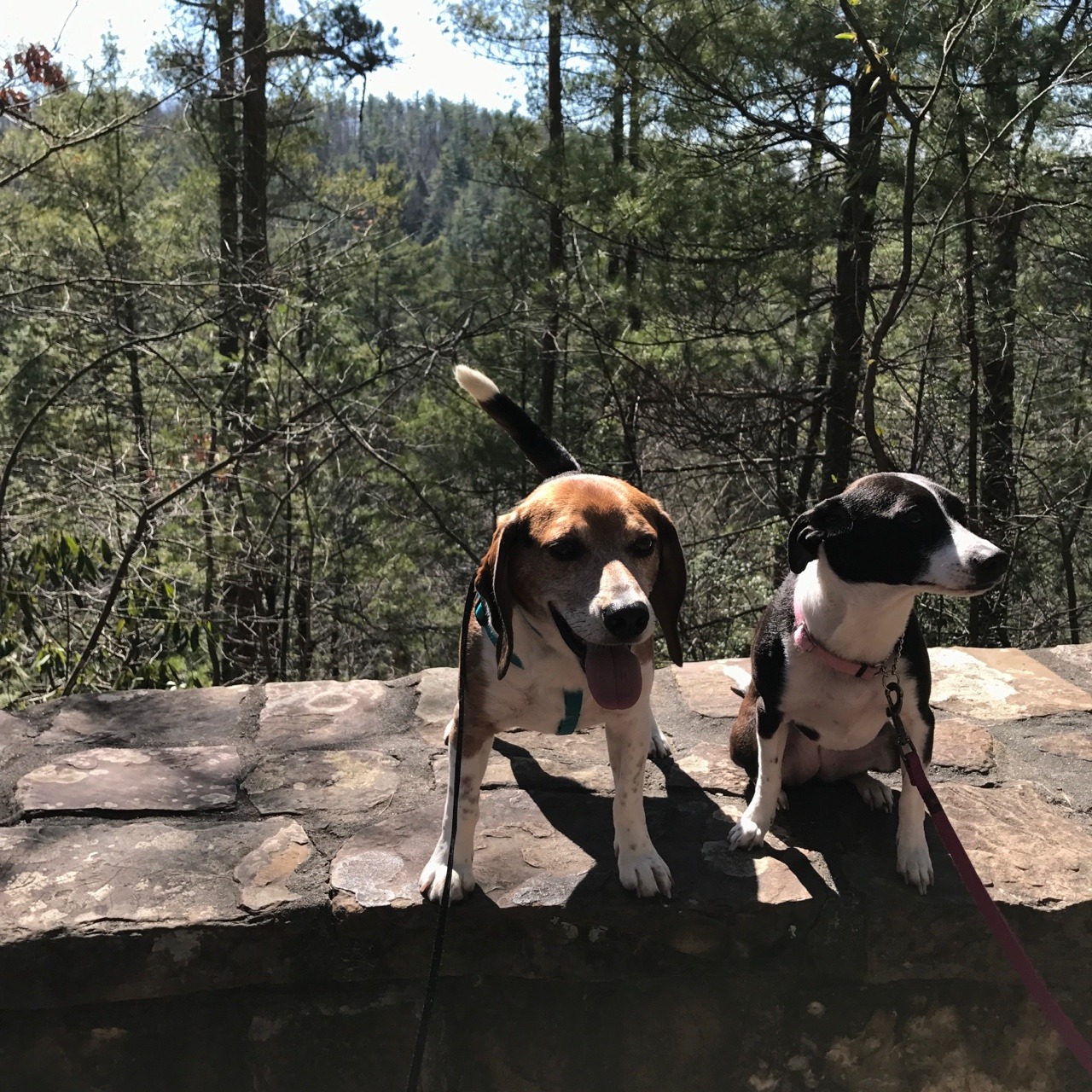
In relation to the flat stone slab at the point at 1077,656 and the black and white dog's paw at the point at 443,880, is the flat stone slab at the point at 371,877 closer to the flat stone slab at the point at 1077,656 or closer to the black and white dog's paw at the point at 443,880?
the black and white dog's paw at the point at 443,880

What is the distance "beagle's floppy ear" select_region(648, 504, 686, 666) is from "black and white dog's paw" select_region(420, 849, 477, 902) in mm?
768

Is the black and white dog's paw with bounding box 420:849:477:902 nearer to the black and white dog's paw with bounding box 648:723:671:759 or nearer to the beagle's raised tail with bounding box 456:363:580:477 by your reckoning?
the black and white dog's paw with bounding box 648:723:671:759

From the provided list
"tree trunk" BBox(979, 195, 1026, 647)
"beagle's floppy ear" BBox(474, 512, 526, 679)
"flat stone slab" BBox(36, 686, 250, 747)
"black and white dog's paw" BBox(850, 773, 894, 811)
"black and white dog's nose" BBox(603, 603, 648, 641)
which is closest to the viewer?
"black and white dog's nose" BBox(603, 603, 648, 641)

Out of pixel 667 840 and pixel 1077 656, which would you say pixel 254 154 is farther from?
pixel 667 840

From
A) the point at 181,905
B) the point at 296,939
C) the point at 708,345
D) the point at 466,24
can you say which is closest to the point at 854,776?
the point at 296,939

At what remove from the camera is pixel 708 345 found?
740 centimetres

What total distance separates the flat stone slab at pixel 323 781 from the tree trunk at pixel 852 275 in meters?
4.49

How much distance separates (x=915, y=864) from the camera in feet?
7.86

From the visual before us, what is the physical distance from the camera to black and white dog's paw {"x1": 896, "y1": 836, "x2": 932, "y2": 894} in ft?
7.80

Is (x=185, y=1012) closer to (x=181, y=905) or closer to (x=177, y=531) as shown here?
(x=181, y=905)

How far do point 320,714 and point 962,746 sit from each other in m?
2.21

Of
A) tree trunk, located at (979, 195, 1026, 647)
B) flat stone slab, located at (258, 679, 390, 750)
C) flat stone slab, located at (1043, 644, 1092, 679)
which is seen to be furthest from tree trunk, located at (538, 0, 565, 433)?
flat stone slab, located at (1043, 644, 1092, 679)

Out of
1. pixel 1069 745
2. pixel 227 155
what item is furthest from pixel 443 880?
pixel 227 155

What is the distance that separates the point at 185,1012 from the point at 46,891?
46 centimetres
